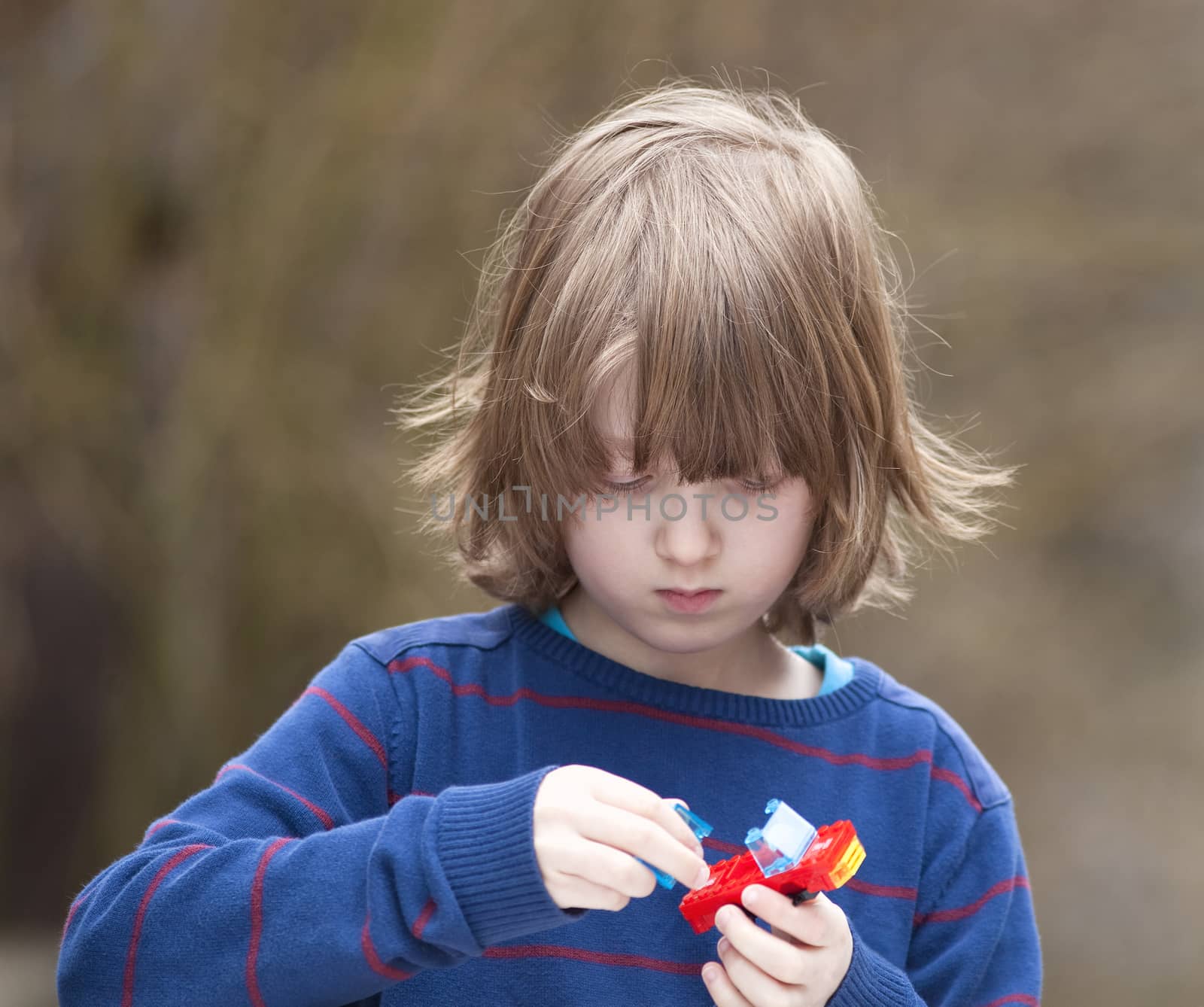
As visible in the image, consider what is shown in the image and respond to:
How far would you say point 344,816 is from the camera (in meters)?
1.13

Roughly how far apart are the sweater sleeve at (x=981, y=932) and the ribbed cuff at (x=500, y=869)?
37cm

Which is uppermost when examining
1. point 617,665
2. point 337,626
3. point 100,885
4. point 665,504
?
point 665,504

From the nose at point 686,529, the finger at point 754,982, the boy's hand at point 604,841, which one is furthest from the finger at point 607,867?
the nose at point 686,529

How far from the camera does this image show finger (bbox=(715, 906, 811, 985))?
0.97 metres

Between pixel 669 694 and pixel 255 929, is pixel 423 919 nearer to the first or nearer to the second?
pixel 255 929

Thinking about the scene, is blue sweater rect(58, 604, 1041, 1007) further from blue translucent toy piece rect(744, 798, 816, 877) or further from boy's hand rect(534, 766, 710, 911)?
blue translucent toy piece rect(744, 798, 816, 877)

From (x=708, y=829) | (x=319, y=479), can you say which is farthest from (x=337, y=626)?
(x=708, y=829)

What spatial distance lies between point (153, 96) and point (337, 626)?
3.88 feet

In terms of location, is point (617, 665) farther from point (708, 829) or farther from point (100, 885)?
point (100, 885)

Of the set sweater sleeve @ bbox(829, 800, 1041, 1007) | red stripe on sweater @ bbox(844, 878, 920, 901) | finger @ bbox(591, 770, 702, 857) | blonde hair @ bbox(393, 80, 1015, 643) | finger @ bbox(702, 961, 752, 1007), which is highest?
blonde hair @ bbox(393, 80, 1015, 643)

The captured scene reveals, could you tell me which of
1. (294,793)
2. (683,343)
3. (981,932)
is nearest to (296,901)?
(294,793)

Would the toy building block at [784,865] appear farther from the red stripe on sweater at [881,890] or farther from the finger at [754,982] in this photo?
the red stripe on sweater at [881,890]

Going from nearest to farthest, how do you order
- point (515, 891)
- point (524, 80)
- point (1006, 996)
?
point (515, 891), point (1006, 996), point (524, 80)

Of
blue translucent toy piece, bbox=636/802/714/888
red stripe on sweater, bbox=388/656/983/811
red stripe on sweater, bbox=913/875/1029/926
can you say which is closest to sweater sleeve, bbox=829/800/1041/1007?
red stripe on sweater, bbox=913/875/1029/926
